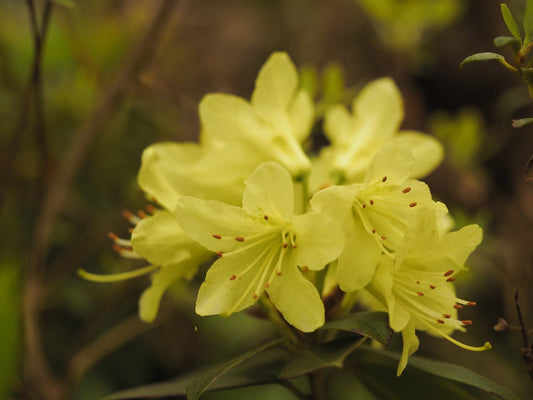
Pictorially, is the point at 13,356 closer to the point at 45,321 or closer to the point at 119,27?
the point at 45,321

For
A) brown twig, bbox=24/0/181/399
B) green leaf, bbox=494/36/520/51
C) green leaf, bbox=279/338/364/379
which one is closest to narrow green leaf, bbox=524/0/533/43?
green leaf, bbox=494/36/520/51

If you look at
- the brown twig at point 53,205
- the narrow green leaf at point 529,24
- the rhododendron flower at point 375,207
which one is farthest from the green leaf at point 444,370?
the brown twig at point 53,205

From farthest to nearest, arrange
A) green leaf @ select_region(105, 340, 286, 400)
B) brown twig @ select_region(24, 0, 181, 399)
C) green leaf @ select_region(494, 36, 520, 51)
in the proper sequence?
brown twig @ select_region(24, 0, 181, 399), green leaf @ select_region(105, 340, 286, 400), green leaf @ select_region(494, 36, 520, 51)

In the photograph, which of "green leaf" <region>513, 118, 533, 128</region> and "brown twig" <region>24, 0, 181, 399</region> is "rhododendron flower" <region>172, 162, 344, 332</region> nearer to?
"green leaf" <region>513, 118, 533, 128</region>

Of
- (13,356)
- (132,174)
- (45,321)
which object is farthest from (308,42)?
(13,356)

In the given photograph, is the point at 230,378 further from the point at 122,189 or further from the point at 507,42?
the point at 122,189

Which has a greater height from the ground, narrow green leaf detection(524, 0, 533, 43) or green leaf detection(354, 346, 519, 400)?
narrow green leaf detection(524, 0, 533, 43)

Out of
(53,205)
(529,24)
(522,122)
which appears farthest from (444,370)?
(53,205)

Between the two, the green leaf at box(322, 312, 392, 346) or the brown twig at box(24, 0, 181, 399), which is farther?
the brown twig at box(24, 0, 181, 399)

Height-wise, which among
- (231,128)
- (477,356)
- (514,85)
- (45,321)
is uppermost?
(231,128)
